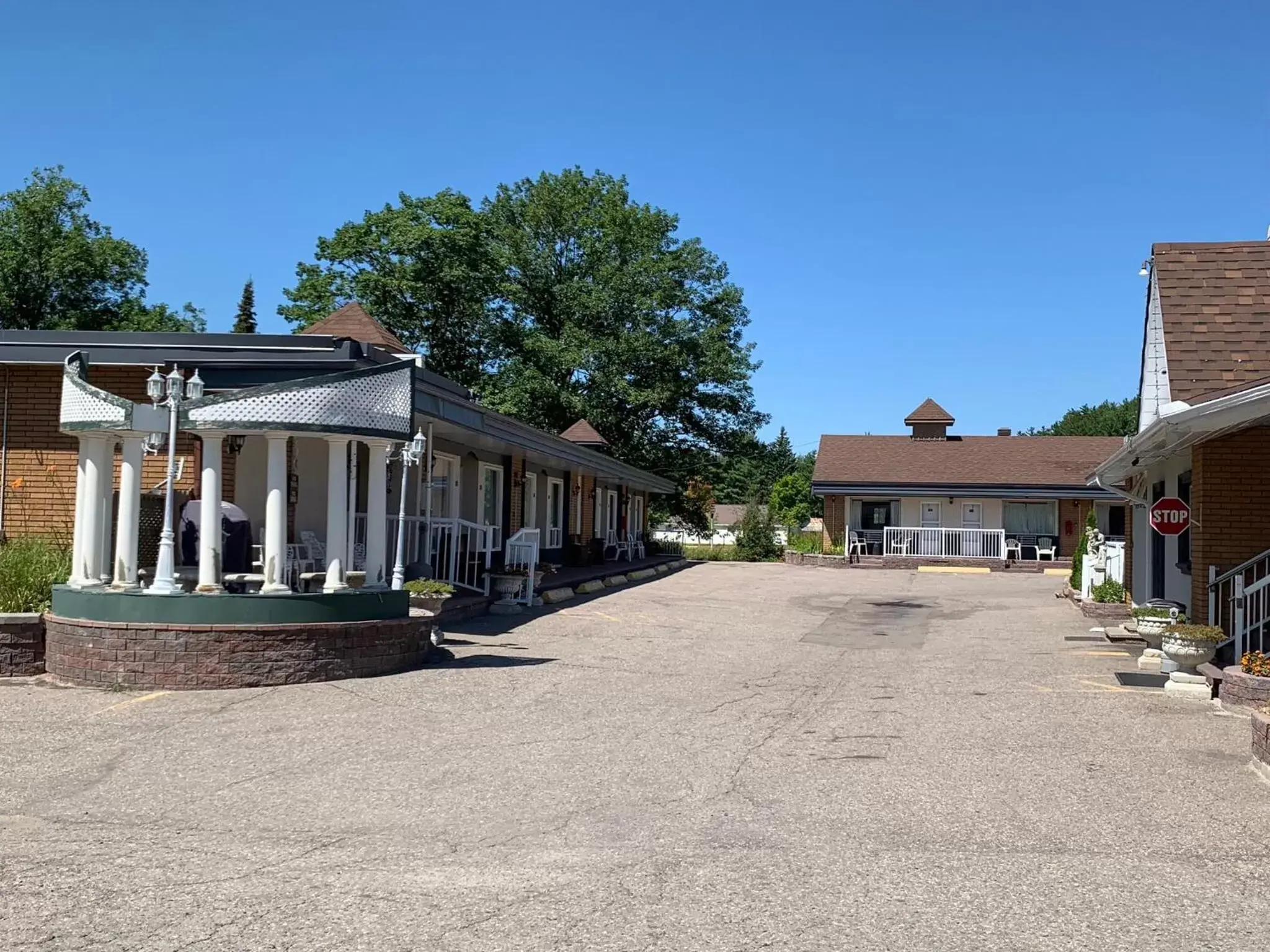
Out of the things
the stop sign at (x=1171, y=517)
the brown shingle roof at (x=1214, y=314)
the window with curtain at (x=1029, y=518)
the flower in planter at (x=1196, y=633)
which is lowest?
the flower in planter at (x=1196, y=633)

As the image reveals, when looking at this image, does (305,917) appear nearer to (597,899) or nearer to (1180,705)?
(597,899)

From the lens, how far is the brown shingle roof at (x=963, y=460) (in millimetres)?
41906

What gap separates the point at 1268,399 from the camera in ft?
33.6

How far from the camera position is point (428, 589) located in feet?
45.4

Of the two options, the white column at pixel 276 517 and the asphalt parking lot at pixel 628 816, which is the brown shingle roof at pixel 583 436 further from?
the white column at pixel 276 517

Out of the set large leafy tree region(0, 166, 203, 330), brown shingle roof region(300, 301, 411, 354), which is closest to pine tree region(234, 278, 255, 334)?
large leafy tree region(0, 166, 203, 330)

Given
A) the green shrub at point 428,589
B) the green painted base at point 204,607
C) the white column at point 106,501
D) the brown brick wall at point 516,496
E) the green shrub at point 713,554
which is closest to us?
the green painted base at point 204,607

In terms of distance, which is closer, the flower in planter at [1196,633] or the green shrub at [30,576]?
the flower in planter at [1196,633]

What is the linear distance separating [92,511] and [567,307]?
38.7 meters

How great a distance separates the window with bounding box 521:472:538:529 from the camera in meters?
25.3

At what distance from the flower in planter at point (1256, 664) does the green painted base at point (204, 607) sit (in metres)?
8.24

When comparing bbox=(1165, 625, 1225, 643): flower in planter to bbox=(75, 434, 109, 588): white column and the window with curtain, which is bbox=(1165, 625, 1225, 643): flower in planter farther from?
the window with curtain

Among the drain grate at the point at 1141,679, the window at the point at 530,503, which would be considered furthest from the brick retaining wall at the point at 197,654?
the window at the point at 530,503

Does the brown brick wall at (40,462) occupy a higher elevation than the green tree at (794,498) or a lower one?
lower
